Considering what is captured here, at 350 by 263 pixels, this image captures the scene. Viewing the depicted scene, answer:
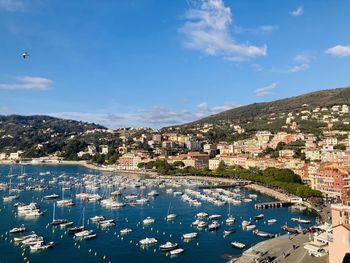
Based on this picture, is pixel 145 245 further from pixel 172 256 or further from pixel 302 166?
pixel 302 166

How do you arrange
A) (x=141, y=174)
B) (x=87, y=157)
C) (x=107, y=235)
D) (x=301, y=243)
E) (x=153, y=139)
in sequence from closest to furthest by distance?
(x=301, y=243), (x=107, y=235), (x=141, y=174), (x=87, y=157), (x=153, y=139)

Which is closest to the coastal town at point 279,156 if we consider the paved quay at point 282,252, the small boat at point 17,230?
the paved quay at point 282,252

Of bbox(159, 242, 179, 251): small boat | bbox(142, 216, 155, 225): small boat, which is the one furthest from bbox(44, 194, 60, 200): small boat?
bbox(159, 242, 179, 251): small boat

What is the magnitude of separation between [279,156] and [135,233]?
179ft

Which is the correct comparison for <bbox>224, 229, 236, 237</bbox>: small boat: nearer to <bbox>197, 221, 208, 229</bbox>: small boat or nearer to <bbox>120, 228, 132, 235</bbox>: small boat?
<bbox>197, 221, 208, 229</bbox>: small boat

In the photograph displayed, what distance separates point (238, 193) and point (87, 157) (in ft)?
263

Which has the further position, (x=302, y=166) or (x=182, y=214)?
(x=302, y=166)

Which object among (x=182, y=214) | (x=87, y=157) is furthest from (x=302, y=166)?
(x=87, y=157)

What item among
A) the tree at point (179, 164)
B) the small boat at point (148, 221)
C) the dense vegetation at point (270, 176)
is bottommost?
the small boat at point (148, 221)

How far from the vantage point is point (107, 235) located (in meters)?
32.6

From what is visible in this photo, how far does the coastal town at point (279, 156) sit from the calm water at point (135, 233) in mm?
6684

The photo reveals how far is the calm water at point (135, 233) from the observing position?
1062 inches

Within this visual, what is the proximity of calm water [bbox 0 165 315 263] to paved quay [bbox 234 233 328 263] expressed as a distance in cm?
192

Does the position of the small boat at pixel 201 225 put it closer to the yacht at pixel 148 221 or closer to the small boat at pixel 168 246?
the yacht at pixel 148 221
